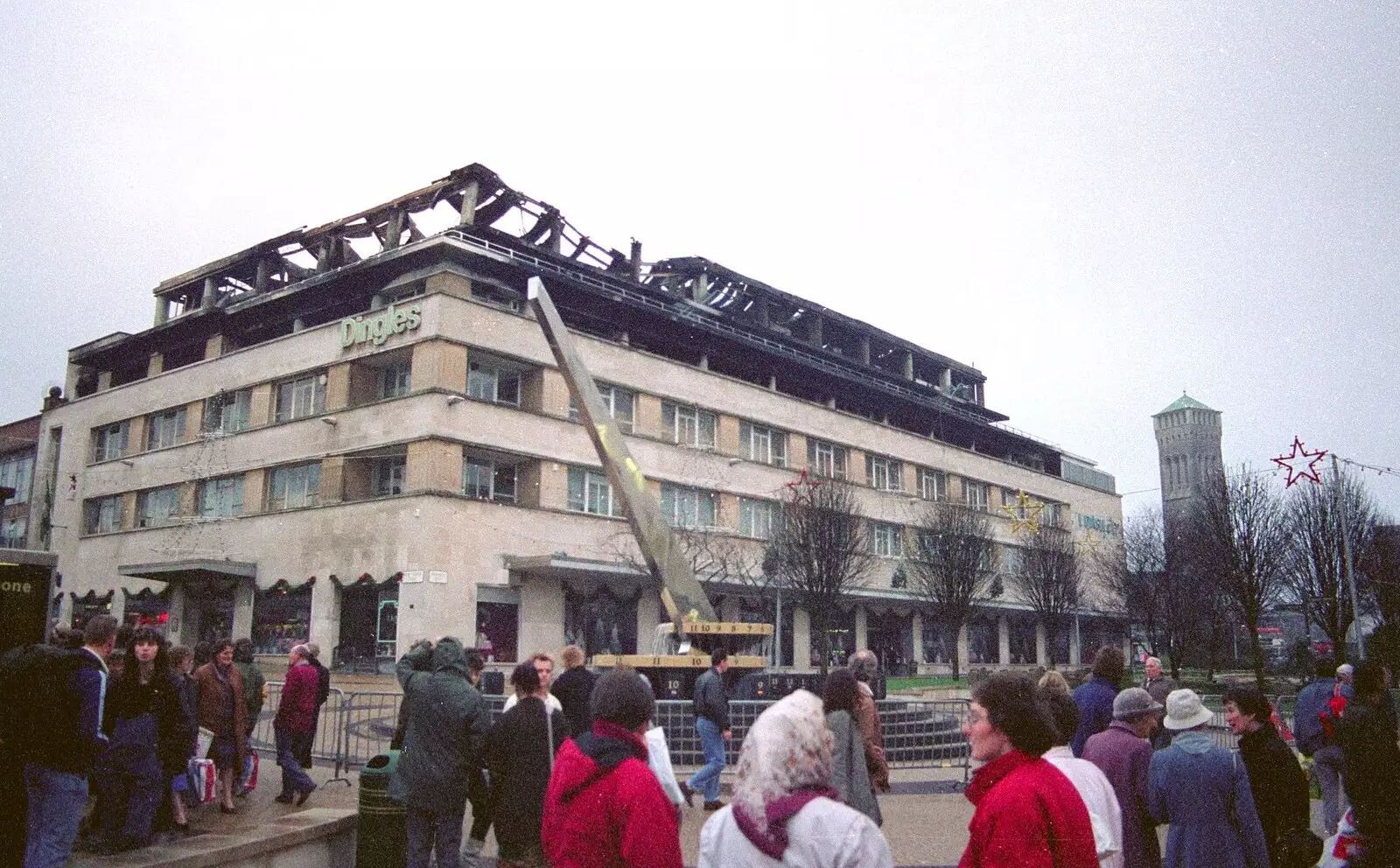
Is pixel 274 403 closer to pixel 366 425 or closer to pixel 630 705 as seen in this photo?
pixel 366 425

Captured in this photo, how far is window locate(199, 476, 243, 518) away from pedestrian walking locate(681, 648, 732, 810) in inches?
1177

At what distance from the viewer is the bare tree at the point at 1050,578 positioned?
46.2 meters

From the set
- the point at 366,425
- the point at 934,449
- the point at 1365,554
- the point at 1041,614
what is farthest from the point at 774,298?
the point at 1365,554

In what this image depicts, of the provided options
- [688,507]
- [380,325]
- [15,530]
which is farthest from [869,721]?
[15,530]

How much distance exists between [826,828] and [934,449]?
48788mm

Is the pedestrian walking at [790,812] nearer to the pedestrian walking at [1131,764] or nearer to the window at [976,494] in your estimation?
the pedestrian walking at [1131,764]

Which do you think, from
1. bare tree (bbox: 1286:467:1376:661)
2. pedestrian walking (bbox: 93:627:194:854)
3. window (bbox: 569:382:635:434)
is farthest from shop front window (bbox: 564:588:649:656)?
pedestrian walking (bbox: 93:627:194:854)

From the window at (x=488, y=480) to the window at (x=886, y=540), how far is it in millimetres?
17930

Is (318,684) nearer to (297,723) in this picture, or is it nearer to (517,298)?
(297,723)

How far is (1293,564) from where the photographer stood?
34.9 m

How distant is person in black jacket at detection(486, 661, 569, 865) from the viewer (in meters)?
5.42

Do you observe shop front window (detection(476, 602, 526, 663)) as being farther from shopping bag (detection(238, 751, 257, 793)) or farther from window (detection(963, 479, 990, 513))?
window (detection(963, 479, 990, 513))

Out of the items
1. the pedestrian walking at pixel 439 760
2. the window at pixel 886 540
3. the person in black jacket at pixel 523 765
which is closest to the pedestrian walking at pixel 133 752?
the pedestrian walking at pixel 439 760

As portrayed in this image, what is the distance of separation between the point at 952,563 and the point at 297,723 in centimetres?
3388
